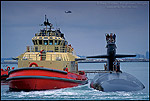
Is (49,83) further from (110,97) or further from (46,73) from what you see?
(110,97)

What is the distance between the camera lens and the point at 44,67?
Result: 19.3 meters

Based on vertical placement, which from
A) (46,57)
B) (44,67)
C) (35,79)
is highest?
(46,57)

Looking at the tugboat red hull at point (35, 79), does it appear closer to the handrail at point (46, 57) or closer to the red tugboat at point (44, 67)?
the red tugboat at point (44, 67)

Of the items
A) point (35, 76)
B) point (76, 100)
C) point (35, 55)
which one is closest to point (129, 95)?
point (76, 100)

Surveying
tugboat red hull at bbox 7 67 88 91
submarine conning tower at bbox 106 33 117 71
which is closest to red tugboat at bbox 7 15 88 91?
tugboat red hull at bbox 7 67 88 91

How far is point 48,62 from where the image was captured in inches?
784

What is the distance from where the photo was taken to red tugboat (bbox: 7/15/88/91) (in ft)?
55.7

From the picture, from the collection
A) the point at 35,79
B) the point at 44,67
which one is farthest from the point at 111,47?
the point at 35,79

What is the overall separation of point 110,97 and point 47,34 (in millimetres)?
10480

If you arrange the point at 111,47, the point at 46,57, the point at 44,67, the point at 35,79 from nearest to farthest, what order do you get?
the point at 35,79
the point at 44,67
the point at 46,57
the point at 111,47

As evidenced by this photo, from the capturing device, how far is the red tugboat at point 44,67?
17.0m

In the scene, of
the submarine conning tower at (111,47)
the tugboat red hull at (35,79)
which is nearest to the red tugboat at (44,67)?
the tugboat red hull at (35,79)

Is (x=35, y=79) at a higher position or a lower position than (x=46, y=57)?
lower

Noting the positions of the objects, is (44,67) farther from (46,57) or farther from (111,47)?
(111,47)
